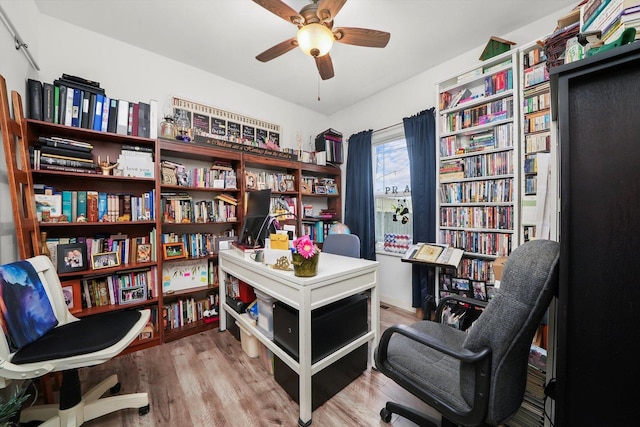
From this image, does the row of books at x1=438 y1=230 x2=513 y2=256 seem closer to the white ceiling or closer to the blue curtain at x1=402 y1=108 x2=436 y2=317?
the blue curtain at x1=402 y1=108 x2=436 y2=317

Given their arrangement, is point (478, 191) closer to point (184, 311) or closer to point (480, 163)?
point (480, 163)

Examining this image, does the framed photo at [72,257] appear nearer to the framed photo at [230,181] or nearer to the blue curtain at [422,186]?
the framed photo at [230,181]

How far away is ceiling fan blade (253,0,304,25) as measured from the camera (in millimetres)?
1373

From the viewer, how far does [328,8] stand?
1.41 metres

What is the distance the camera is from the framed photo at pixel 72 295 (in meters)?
1.77

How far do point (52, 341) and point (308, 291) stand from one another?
4.29 feet

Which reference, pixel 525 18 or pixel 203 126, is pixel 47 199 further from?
pixel 525 18

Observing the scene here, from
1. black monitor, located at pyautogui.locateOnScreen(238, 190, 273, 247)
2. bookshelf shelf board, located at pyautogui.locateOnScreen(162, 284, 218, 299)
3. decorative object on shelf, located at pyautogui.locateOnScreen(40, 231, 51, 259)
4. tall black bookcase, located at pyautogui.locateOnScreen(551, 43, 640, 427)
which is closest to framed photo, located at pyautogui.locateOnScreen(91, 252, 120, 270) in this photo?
decorative object on shelf, located at pyautogui.locateOnScreen(40, 231, 51, 259)

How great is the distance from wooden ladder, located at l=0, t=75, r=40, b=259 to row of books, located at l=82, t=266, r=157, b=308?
0.54 meters

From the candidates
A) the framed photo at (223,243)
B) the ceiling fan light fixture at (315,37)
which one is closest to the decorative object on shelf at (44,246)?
the framed photo at (223,243)

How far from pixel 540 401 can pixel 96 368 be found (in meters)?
2.87

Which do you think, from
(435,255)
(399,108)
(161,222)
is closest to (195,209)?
(161,222)

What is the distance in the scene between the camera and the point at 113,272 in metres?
2.00

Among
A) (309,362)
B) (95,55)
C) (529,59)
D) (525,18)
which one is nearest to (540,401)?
(309,362)
